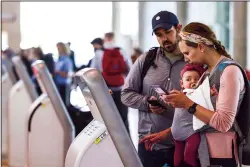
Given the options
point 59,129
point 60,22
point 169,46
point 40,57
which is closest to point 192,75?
point 169,46

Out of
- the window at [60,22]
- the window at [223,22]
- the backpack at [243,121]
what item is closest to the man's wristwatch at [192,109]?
the backpack at [243,121]

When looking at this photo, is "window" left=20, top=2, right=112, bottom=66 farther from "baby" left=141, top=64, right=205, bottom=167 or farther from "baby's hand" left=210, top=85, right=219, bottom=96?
"baby's hand" left=210, top=85, right=219, bottom=96

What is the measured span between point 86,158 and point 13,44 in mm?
13582

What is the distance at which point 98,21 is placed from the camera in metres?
16.2

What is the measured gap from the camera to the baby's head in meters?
2.92

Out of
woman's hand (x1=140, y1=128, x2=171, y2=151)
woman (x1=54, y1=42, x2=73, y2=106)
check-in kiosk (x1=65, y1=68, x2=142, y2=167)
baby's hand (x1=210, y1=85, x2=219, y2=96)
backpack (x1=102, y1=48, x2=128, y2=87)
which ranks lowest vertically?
woman (x1=54, y1=42, x2=73, y2=106)

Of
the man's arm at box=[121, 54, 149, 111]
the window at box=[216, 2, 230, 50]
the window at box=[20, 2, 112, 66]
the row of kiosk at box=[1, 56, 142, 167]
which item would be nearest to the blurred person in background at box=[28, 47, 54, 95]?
the row of kiosk at box=[1, 56, 142, 167]

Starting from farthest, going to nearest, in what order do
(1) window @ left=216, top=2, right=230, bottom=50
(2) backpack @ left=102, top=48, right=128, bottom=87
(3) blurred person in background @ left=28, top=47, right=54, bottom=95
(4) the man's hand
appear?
1. (1) window @ left=216, top=2, right=230, bottom=50
2. (3) blurred person in background @ left=28, top=47, right=54, bottom=95
3. (2) backpack @ left=102, top=48, right=128, bottom=87
4. (4) the man's hand

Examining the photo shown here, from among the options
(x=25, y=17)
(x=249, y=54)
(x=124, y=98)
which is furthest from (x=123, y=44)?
(x=124, y=98)

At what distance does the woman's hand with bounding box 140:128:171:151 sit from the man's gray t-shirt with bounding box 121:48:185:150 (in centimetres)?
5

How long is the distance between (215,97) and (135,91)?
92cm

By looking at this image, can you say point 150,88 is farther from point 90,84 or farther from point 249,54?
point 249,54

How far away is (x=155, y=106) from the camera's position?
344 cm

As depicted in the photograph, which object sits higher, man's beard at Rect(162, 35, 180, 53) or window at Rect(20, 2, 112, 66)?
man's beard at Rect(162, 35, 180, 53)
